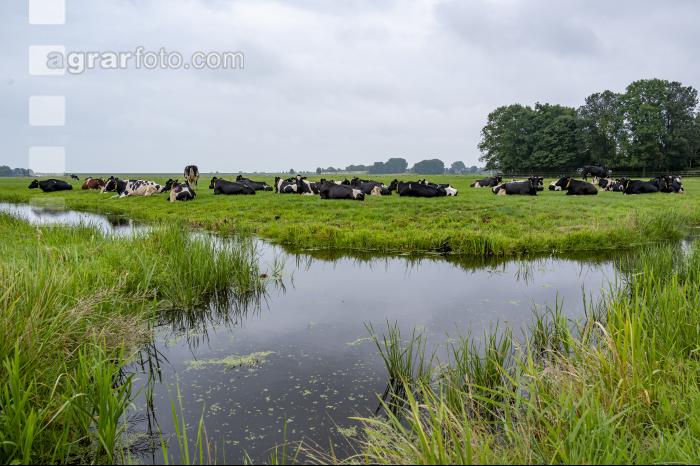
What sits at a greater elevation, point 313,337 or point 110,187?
point 110,187

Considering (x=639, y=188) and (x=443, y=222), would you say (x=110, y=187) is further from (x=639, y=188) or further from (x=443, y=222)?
(x=639, y=188)

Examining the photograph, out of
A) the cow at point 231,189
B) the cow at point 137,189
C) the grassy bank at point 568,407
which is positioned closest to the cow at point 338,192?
the cow at point 231,189

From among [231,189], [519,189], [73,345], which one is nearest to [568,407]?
[73,345]

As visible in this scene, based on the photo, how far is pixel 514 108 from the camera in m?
67.8

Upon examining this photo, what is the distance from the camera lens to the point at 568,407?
2689mm

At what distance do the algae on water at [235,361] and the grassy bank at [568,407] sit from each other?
1.40 meters

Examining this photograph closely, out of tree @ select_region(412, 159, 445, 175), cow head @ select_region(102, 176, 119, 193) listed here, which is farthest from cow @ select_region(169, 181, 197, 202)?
tree @ select_region(412, 159, 445, 175)

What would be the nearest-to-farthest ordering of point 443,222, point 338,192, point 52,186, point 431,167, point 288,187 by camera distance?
point 443,222
point 338,192
point 288,187
point 52,186
point 431,167

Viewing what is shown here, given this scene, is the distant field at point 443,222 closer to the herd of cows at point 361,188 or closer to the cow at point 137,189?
the herd of cows at point 361,188

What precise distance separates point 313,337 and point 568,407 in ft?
11.1

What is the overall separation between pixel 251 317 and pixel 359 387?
2627 mm

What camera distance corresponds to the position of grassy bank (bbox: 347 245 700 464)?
2.45m

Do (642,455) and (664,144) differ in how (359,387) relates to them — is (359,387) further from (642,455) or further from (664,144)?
(664,144)

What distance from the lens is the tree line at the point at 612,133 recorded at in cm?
5428
